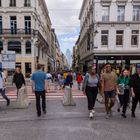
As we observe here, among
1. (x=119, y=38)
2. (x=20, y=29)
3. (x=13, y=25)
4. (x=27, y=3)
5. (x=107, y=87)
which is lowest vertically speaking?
(x=107, y=87)

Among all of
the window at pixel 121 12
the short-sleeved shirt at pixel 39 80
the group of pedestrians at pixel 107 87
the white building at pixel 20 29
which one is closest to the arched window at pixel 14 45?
the white building at pixel 20 29

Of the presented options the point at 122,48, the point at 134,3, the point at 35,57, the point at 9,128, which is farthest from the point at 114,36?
the point at 9,128

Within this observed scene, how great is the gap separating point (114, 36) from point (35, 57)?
545 inches

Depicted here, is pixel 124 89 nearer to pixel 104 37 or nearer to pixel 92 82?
pixel 92 82

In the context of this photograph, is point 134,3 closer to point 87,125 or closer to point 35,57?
point 35,57

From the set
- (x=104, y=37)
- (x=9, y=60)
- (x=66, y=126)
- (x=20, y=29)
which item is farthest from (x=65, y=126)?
(x=20, y=29)

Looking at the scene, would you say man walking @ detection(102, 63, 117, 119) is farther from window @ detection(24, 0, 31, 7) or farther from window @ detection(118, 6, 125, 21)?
window @ detection(24, 0, 31, 7)

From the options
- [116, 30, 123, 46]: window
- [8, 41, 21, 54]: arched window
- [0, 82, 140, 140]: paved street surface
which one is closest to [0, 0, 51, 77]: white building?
[8, 41, 21, 54]: arched window

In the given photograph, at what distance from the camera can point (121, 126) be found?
695 cm

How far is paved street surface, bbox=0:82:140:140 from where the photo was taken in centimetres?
599

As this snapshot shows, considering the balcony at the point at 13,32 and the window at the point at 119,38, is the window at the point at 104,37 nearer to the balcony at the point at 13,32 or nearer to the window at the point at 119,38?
the window at the point at 119,38

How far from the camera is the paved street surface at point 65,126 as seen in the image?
236 inches

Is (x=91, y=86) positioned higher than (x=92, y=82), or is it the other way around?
(x=92, y=82)

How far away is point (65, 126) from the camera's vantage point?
6.95 meters
